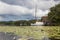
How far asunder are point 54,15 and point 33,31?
328 mm

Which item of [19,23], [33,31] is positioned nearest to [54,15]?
[33,31]

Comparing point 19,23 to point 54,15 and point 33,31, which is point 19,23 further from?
point 54,15

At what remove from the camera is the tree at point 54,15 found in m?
1.60

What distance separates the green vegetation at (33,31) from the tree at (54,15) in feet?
0.24

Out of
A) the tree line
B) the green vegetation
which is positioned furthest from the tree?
the tree line

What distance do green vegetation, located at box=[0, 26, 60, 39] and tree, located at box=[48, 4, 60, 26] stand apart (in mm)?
72

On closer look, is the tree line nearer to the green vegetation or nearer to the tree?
the green vegetation

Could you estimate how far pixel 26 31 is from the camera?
158cm

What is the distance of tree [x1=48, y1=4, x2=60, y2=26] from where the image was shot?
160cm

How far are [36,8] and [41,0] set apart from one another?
12 cm

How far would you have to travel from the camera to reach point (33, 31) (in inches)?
62.4

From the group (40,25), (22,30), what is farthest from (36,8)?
(22,30)

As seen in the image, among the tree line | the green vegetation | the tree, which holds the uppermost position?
the tree

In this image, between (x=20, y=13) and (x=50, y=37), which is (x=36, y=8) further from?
(x=50, y=37)
